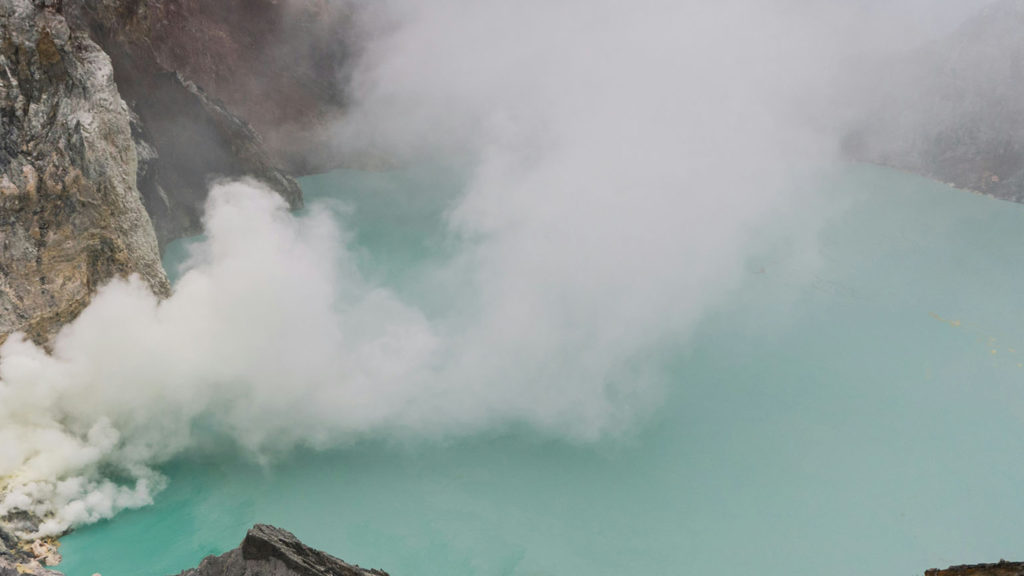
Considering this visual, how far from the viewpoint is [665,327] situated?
1758 centimetres

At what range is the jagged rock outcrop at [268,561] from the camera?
7.18 meters

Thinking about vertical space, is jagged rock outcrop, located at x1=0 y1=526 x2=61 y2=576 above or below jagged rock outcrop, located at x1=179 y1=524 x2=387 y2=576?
above

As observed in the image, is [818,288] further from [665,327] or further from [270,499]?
[270,499]

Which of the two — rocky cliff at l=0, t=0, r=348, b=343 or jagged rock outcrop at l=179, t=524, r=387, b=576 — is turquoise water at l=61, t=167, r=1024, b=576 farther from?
rocky cliff at l=0, t=0, r=348, b=343

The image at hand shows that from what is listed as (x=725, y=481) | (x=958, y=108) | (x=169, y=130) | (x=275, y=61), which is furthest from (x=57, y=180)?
(x=958, y=108)

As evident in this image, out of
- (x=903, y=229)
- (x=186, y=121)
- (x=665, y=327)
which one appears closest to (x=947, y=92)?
(x=903, y=229)

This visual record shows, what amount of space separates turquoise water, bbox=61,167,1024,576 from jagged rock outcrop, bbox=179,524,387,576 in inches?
147

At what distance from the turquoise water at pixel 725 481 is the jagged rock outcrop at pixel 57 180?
363 centimetres

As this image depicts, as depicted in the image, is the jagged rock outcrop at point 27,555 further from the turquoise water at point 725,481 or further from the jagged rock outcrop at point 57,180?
the jagged rock outcrop at point 57,180

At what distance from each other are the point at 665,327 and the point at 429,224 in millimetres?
8094

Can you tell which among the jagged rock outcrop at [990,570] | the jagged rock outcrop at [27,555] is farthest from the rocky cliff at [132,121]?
the jagged rock outcrop at [990,570]

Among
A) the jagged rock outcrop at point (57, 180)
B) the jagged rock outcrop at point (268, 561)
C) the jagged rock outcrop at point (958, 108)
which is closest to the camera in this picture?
the jagged rock outcrop at point (268, 561)

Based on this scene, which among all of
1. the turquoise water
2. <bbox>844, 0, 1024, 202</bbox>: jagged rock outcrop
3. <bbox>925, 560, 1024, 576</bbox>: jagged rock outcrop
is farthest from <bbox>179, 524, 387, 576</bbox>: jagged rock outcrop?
<bbox>844, 0, 1024, 202</bbox>: jagged rock outcrop

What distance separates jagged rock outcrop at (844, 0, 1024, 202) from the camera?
2573 cm
